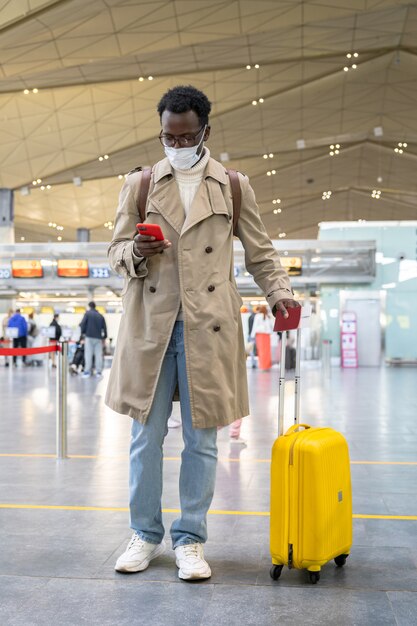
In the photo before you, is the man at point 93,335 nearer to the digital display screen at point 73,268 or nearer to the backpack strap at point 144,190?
the digital display screen at point 73,268

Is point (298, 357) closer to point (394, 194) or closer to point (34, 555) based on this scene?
point (34, 555)

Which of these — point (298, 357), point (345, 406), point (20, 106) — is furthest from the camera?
point (20, 106)

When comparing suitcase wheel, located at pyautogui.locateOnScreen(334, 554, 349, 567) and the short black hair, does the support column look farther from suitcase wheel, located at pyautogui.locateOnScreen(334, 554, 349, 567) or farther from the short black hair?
suitcase wheel, located at pyautogui.locateOnScreen(334, 554, 349, 567)

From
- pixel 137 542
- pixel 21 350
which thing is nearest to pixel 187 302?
pixel 137 542

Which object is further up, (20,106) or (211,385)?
A: (20,106)

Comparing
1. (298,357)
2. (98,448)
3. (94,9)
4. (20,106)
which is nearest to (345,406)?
(98,448)

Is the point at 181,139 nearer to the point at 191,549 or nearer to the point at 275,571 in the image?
the point at 191,549

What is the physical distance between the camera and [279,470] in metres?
3.22

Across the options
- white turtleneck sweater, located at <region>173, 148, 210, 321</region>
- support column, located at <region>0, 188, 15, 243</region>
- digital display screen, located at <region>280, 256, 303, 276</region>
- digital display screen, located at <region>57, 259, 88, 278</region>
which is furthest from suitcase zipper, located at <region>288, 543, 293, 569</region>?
support column, located at <region>0, 188, 15, 243</region>

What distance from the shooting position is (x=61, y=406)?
22.2 feet

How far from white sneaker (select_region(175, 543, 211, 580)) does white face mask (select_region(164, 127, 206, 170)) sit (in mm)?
1626

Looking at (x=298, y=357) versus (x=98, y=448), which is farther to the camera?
(x=98, y=448)

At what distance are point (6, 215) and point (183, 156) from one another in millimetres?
29967

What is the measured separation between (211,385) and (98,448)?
13.4 ft
